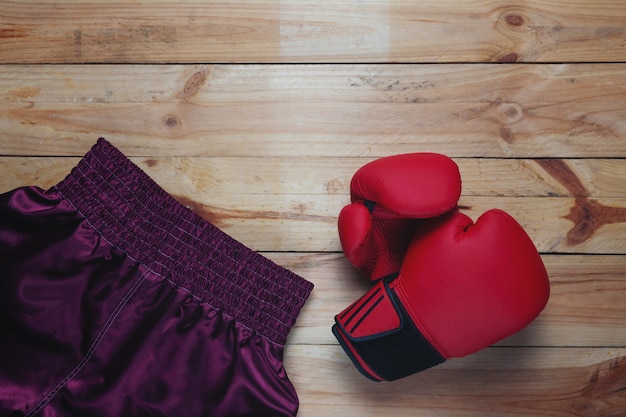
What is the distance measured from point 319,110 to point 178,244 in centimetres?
33

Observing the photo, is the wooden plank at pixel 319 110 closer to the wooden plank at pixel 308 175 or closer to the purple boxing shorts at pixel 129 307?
the wooden plank at pixel 308 175

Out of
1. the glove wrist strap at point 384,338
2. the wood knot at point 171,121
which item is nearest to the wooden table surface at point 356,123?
the wood knot at point 171,121

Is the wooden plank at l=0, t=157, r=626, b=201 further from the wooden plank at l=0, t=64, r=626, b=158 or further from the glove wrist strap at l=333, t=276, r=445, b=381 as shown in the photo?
the glove wrist strap at l=333, t=276, r=445, b=381

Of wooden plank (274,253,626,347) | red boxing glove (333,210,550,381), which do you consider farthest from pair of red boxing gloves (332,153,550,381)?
wooden plank (274,253,626,347)

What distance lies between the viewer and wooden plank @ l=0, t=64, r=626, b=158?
3.23 ft

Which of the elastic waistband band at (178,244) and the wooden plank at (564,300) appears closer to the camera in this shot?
the elastic waistband band at (178,244)

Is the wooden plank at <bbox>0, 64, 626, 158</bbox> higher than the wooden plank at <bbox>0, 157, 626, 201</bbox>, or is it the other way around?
the wooden plank at <bbox>0, 64, 626, 158</bbox>

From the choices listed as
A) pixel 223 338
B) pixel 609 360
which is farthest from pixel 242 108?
pixel 609 360

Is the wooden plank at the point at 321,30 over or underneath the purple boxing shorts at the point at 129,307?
over

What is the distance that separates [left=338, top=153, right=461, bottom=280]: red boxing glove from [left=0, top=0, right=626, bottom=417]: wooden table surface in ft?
0.31

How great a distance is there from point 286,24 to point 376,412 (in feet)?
2.22

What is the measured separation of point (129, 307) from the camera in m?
0.87

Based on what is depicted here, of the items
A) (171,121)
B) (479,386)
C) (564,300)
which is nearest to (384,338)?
(479,386)

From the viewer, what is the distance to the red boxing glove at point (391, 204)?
0.80m
